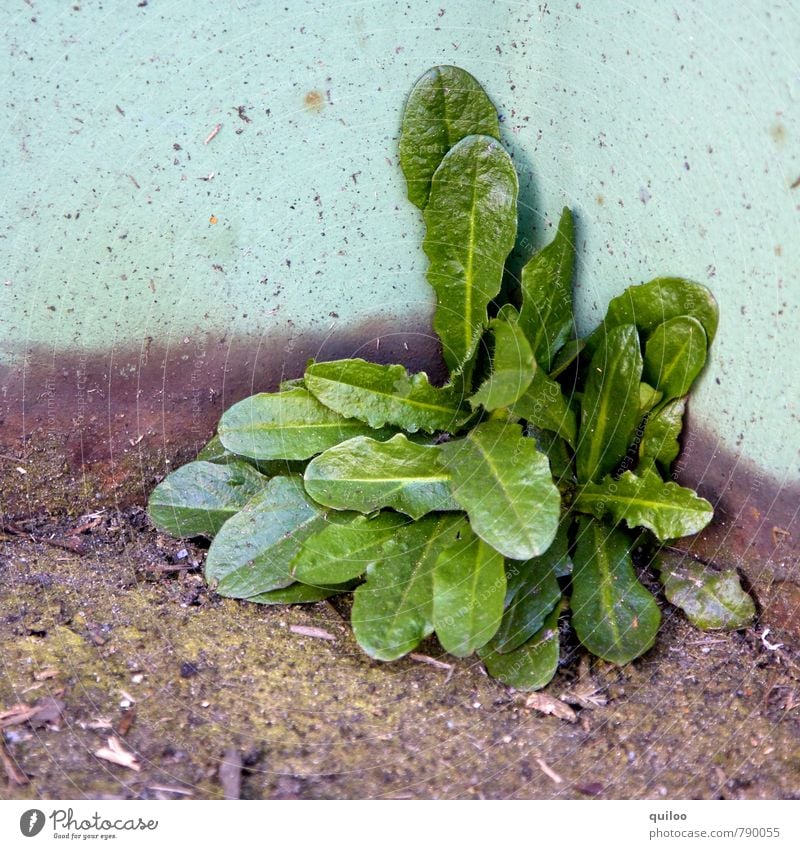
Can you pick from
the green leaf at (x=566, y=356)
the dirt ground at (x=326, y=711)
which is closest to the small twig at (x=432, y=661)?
the dirt ground at (x=326, y=711)

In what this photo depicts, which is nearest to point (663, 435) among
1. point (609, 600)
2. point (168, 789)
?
point (609, 600)

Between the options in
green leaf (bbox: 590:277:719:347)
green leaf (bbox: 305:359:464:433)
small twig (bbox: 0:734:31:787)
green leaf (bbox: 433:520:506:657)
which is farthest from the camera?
green leaf (bbox: 305:359:464:433)

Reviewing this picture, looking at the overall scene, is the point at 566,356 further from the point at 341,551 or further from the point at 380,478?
the point at 341,551

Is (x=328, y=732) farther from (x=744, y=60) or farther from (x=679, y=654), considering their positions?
(x=744, y=60)

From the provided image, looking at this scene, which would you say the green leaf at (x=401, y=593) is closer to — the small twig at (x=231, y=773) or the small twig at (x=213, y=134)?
the small twig at (x=231, y=773)

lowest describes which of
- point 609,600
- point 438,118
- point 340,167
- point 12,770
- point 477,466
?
point 12,770

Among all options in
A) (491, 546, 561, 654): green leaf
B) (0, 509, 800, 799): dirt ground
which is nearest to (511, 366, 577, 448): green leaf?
(491, 546, 561, 654): green leaf

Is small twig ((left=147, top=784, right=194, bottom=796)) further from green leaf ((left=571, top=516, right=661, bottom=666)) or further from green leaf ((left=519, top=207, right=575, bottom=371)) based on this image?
green leaf ((left=519, top=207, right=575, bottom=371))
